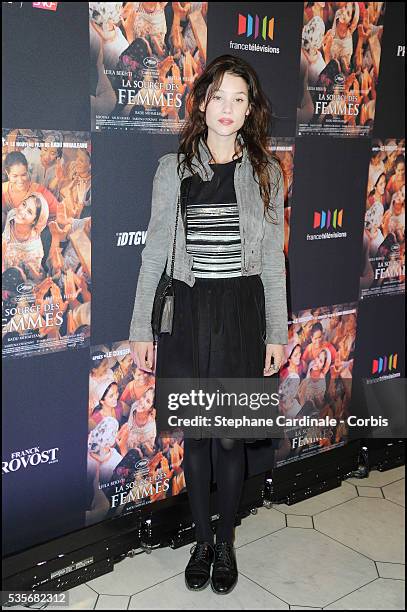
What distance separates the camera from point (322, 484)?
10.3 feet

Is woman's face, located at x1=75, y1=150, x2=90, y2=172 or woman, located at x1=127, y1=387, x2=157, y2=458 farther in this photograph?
Result: woman, located at x1=127, y1=387, x2=157, y2=458

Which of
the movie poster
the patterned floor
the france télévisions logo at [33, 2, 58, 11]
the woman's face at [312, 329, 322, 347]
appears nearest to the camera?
the france télévisions logo at [33, 2, 58, 11]

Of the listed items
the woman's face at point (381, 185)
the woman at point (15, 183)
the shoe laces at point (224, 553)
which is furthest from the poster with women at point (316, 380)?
the woman at point (15, 183)

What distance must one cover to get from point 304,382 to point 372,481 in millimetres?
559

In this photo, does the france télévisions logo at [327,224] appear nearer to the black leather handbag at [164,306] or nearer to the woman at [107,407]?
the black leather handbag at [164,306]

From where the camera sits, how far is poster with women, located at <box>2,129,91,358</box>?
223 centimetres

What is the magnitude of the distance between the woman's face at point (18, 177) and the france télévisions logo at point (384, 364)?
1943mm

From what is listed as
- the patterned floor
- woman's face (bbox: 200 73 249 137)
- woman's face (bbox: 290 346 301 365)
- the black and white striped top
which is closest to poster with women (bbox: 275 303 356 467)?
woman's face (bbox: 290 346 301 365)

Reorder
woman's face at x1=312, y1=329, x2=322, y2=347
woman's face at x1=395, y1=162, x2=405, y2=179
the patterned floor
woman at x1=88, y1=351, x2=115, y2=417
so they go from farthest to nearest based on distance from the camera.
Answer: woman's face at x1=395, y1=162, x2=405, y2=179 → woman's face at x1=312, y1=329, x2=322, y2=347 → woman at x1=88, y1=351, x2=115, y2=417 → the patterned floor

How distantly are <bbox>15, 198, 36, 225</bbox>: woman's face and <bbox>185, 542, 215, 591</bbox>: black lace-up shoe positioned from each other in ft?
4.05

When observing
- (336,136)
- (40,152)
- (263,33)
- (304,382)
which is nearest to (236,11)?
(263,33)

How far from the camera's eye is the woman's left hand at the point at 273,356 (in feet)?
8.01

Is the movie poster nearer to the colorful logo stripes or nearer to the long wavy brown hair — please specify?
the colorful logo stripes

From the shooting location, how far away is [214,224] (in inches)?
89.7
